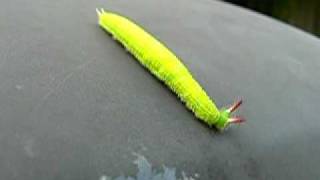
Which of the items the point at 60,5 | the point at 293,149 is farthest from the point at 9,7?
the point at 293,149

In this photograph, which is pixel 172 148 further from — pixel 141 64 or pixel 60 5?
pixel 60 5

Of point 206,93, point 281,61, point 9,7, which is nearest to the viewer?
point 206,93

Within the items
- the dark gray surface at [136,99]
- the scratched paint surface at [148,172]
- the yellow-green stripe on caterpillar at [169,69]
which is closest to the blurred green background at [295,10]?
the dark gray surface at [136,99]

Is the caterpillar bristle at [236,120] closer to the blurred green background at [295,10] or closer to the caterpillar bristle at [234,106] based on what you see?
the caterpillar bristle at [234,106]

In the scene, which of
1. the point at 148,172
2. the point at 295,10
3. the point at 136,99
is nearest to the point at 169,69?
the point at 136,99

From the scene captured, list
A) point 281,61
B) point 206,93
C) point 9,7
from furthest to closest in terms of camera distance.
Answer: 1. point 281,61
2. point 9,7
3. point 206,93

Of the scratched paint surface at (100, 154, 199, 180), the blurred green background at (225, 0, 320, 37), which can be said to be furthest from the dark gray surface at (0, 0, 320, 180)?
the blurred green background at (225, 0, 320, 37)

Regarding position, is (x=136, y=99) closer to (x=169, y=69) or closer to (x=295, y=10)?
(x=169, y=69)
